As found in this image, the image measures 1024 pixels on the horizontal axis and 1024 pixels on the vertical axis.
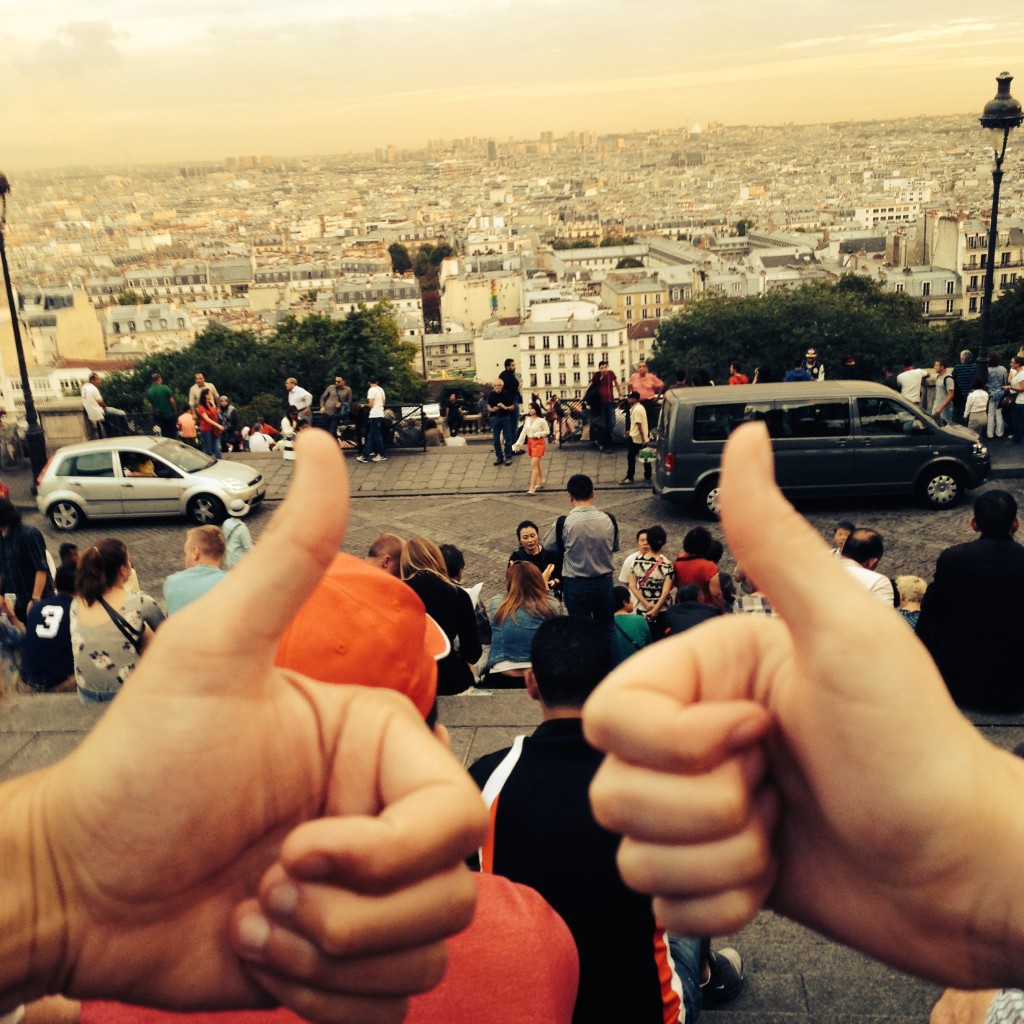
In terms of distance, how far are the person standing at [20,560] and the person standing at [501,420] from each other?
8157 millimetres

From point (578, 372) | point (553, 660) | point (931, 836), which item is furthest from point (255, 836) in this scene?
point (578, 372)

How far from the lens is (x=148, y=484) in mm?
13922

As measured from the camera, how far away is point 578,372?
144m

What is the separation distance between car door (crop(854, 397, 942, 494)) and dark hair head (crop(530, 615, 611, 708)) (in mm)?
9601

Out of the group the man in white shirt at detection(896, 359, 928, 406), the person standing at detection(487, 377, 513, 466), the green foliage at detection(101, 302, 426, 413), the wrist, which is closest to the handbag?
the wrist

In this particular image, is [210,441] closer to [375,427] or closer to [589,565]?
[375,427]

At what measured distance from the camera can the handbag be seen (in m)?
5.84

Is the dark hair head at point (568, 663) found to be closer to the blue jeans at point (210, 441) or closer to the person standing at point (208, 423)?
the person standing at point (208, 423)

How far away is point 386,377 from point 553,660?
87.3 metres

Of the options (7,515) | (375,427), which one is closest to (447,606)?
(7,515)

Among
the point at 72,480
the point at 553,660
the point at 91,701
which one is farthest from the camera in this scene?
the point at 72,480

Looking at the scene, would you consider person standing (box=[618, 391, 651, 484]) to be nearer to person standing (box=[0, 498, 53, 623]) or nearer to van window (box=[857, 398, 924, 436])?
van window (box=[857, 398, 924, 436])

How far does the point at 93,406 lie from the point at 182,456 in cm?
374

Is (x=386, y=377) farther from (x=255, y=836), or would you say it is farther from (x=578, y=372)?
(x=255, y=836)
